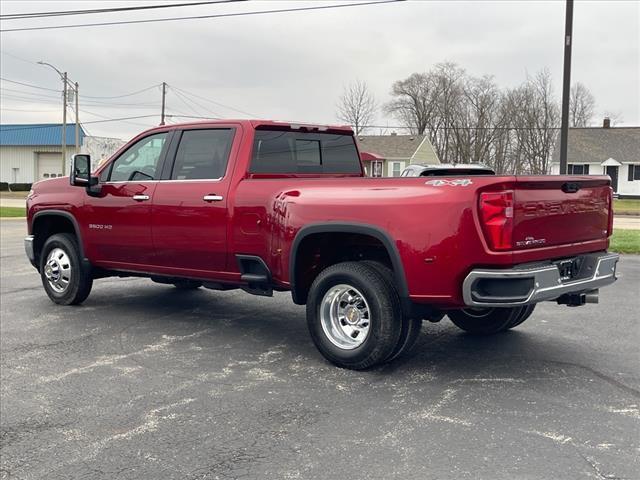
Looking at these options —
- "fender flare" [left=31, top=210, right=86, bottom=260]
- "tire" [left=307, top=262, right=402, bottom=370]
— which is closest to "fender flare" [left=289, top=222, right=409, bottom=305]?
"tire" [left=307, top=262, right=402, bottom=370]

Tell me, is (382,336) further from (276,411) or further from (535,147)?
(535,147)

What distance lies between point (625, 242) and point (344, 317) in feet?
40.3

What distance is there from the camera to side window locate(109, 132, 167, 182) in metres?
7.00

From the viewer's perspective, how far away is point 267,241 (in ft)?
19.2

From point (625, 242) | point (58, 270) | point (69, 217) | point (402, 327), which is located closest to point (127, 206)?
point (69, 217)

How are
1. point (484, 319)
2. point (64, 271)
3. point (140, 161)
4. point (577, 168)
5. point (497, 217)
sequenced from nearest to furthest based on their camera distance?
1. point (497, 217)
2. point (484, 319)
3. point (140, 161)
4. point (64, 271)
5. point (577, 168)

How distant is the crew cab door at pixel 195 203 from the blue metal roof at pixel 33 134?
64572 millimetres

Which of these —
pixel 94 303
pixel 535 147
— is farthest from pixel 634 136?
pixel 94 303

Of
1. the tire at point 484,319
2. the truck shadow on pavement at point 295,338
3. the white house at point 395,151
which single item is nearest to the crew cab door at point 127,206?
the truck shadow on pavement at point 295,338

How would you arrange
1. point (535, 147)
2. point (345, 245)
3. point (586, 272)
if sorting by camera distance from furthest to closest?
point (535, 147) < point (345, 245) < point (586, 272)

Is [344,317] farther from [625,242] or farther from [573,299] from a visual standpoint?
[625,242]

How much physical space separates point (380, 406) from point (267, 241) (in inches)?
75.8

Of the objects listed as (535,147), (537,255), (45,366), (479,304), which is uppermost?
(535,147)

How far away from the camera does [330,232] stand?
17.9ft
